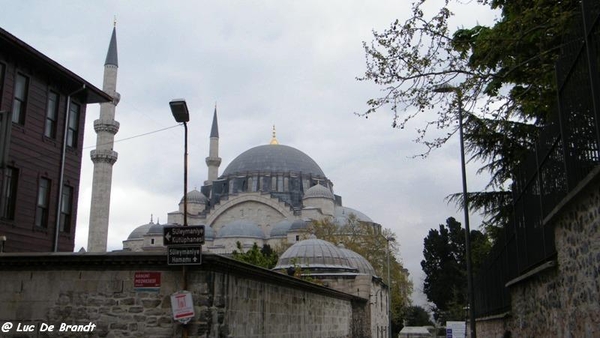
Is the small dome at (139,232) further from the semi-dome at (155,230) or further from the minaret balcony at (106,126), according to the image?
the minaret balcony at (106,126)

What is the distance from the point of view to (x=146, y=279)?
34.9 ft

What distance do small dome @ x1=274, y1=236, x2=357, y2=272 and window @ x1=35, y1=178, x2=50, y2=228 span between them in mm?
13926

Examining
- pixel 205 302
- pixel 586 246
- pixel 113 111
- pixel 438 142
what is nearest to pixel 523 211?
pixel 438 142

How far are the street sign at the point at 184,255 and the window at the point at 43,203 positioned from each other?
361 inches

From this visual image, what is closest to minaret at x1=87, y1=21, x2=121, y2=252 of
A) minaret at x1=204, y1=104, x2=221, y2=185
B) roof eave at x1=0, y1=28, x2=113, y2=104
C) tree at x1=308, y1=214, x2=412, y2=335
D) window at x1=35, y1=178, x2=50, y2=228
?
tree at x1=308, y1=214, x2=412, y2=335

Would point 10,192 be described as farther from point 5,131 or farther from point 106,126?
point 106,126

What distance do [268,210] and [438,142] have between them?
70.4 meters

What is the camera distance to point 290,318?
15.5 meters

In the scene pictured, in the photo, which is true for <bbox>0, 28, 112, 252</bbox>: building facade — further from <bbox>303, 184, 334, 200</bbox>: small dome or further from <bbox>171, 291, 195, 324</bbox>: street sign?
<bbox>303, 184, 334, 200</bbox>: small dome

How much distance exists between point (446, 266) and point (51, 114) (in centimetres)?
4728

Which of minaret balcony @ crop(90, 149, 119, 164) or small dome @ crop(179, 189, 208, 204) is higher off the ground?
small dome @ crop(179, 189, 208, 204)

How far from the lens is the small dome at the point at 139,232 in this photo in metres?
80.9

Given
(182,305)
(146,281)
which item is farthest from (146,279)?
(182,305)

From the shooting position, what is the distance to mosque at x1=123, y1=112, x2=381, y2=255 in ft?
242
